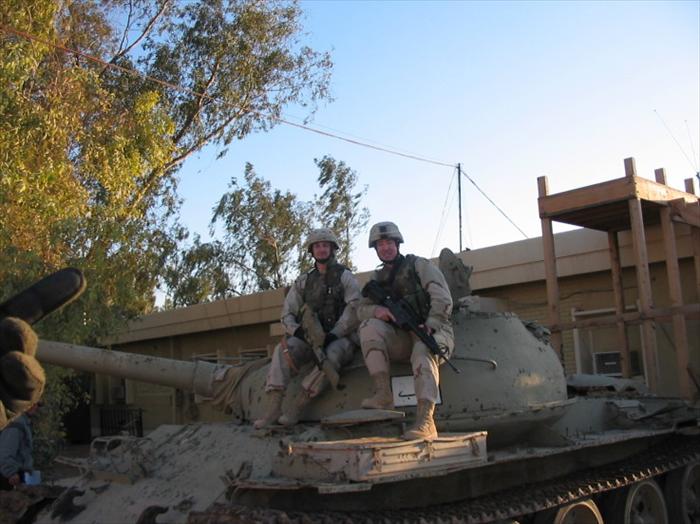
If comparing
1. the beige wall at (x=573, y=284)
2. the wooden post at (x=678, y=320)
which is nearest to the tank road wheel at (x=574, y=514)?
the wooden post at (x=678, y=320)

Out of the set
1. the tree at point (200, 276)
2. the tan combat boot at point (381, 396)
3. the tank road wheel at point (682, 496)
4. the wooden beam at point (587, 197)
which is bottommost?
the tank road wheel at point (682, 496)

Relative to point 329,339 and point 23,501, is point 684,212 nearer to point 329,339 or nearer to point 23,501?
point 329,339

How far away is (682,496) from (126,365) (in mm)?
5716

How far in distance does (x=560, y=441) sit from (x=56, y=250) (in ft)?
26.1

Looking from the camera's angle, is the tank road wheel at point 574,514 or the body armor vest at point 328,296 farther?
the body armor vest at point 328,296

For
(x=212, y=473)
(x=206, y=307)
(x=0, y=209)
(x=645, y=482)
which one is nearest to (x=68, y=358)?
(x=212, y=473)

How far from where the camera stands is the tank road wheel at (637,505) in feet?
25.0

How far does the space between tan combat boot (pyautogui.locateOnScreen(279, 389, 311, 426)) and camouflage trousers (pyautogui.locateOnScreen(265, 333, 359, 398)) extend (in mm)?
Answer: 56

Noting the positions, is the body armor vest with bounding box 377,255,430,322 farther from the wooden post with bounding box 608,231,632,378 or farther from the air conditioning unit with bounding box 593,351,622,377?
the air conditioning unit with bounding box 593,351,622,377

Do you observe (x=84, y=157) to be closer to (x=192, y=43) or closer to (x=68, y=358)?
(x=68, y=358)

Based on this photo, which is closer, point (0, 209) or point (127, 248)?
point (0, 209)

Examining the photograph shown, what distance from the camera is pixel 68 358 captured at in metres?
Answer: 7.50

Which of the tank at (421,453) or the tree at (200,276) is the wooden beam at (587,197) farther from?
the tree at (200,276)

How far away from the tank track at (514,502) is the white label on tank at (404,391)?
890mm
